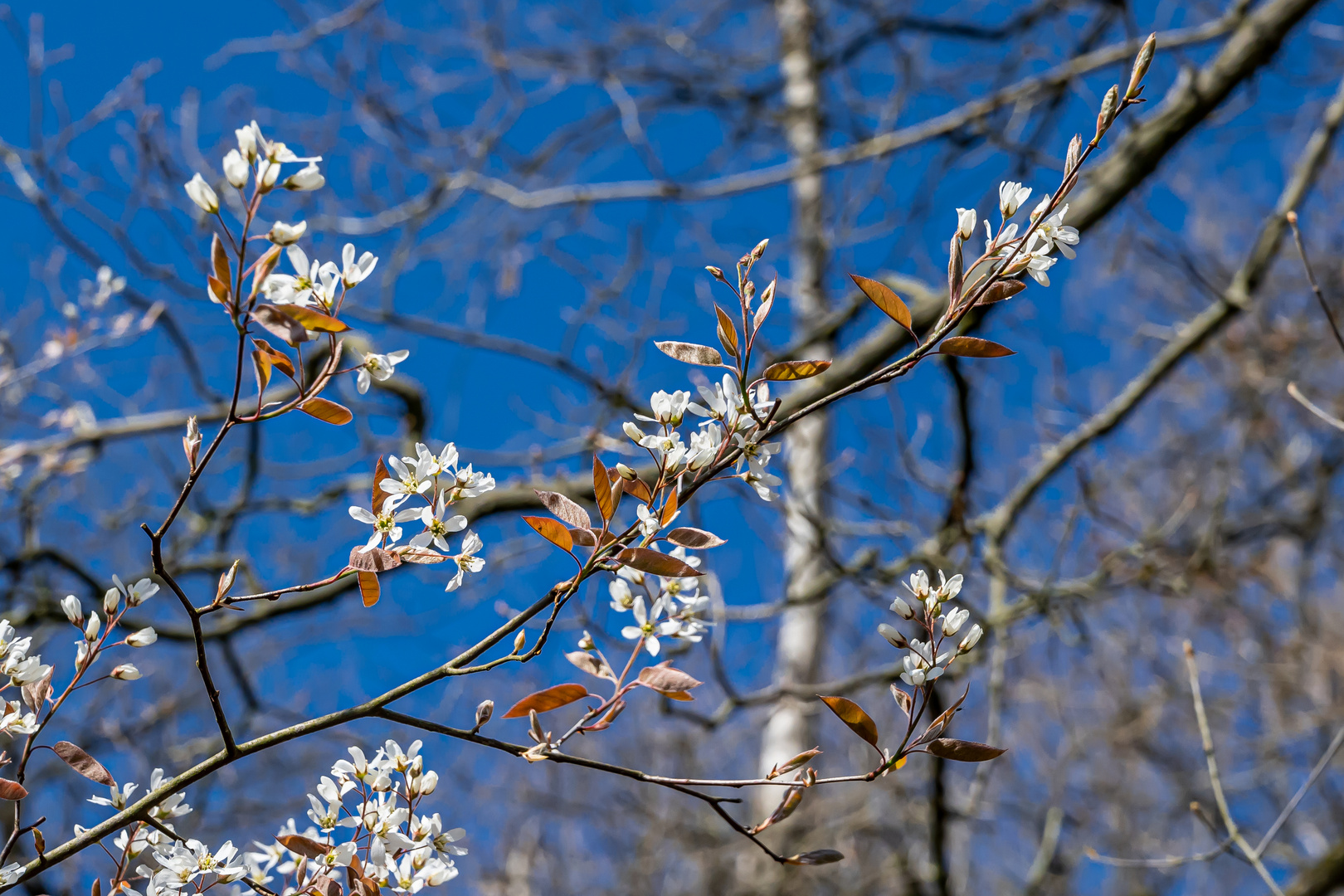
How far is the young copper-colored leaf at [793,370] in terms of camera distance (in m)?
0.89

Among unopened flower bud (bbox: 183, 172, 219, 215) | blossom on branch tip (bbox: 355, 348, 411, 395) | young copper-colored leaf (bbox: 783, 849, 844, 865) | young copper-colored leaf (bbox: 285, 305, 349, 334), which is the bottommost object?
young copper-colored leaf (bbox: 783, 849, 844, 865)

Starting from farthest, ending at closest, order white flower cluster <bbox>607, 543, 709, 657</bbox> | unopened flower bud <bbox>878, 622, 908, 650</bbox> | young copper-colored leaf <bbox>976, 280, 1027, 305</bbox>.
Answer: white flower cluster <bbox>607, 543, 709, 657</bbox>, unopened flower bud <bbox>878, 622, 908, 650</bbox>, young copper-colored leaf <bbox>976, 280, 1027, 305</bbox>

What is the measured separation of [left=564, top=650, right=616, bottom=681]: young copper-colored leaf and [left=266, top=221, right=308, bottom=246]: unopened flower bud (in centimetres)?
53

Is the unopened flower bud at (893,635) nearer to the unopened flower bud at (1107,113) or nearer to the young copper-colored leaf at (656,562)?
the young copper-colored leaf at (656,562)

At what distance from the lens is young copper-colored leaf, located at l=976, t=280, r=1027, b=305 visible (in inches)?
34.0

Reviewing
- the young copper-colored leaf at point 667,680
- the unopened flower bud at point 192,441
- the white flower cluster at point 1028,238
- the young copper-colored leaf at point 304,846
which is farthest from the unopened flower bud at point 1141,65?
the young copper-colored leaf at point 304,846

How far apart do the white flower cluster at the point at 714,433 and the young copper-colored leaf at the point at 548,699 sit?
0.79ft

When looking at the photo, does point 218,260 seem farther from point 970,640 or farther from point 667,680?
point 970,640

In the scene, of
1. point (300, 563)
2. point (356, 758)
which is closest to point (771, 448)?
point (356, 758)

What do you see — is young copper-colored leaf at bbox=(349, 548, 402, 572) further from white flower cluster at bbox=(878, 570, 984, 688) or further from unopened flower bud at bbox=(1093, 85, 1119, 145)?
unopened flower bud at bbox=(1093, 85, 1119, 145)

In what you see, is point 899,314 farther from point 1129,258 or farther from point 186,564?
point 1129,258

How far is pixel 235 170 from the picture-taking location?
78cm

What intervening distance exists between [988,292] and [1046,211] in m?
0.10

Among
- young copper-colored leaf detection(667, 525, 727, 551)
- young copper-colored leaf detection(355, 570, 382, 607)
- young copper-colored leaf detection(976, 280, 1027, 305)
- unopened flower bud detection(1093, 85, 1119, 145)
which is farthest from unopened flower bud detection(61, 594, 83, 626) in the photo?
unopened flower bud detection(1093, 85, 1119, 145)
